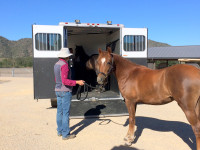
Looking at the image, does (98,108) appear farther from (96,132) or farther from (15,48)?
(15,48)

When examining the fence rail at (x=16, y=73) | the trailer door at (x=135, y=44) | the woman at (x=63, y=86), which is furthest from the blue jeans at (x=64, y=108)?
the fence rail at (x=16, y=73)

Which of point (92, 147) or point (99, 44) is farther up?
point (99, 44)

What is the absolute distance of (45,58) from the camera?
5.53 metres

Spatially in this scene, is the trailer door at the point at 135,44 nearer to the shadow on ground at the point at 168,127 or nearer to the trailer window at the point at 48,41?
the shadow on ground at the point at 168,127

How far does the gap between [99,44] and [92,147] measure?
655 cm

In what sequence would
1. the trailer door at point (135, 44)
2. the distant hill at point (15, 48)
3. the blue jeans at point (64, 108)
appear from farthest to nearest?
the distant hill at point (15, 48)
the trailer door at point (135, 44)
the blue jeans at point (64, 108)

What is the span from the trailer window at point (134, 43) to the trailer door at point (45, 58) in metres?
2.11

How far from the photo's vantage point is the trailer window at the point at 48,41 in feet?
18.0

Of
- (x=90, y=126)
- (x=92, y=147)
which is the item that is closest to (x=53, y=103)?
(x=90, y=126)

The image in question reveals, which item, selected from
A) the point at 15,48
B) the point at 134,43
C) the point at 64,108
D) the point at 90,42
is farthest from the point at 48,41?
the point at 15,48

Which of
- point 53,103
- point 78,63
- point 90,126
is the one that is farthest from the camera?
point 78,63

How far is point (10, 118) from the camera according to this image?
5.51 metres

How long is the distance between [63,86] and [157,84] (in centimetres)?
190

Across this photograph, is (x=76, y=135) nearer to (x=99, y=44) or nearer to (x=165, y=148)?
(x=165, y=148)
